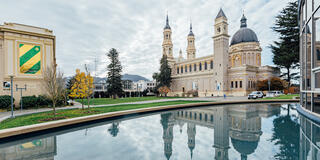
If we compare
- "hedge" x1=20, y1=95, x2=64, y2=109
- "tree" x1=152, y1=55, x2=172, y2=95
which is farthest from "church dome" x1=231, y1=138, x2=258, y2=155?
"tree" x1=152, y1=55, x2=172, y2=95

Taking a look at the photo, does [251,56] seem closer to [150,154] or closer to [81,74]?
[81,74]

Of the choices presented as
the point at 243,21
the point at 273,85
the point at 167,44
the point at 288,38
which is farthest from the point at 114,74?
the point at 243,21

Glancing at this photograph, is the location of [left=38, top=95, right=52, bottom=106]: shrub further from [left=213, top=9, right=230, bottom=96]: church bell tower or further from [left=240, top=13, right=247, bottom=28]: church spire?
[left=240, top=13, right=247, bottom=28]: church spire

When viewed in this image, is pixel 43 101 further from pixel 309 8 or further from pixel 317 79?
pixel 309 8

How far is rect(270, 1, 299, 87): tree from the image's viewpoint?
2676cm

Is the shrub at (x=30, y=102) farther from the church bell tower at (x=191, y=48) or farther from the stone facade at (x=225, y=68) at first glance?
the church bell tower at (x=191, y=48)

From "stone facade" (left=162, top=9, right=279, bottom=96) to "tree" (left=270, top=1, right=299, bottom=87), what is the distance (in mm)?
4045

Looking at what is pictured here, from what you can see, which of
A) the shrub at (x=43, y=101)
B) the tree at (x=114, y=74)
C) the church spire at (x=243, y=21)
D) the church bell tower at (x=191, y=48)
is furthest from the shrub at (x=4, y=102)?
the church spire at (x=243, y=21)

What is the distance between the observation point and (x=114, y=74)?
31.8 metres

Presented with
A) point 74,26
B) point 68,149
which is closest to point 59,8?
point 74,26

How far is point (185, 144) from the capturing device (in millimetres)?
4957

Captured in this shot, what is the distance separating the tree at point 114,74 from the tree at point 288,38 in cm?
3140

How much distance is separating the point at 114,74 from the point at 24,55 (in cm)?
1819

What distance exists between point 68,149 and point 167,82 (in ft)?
134
